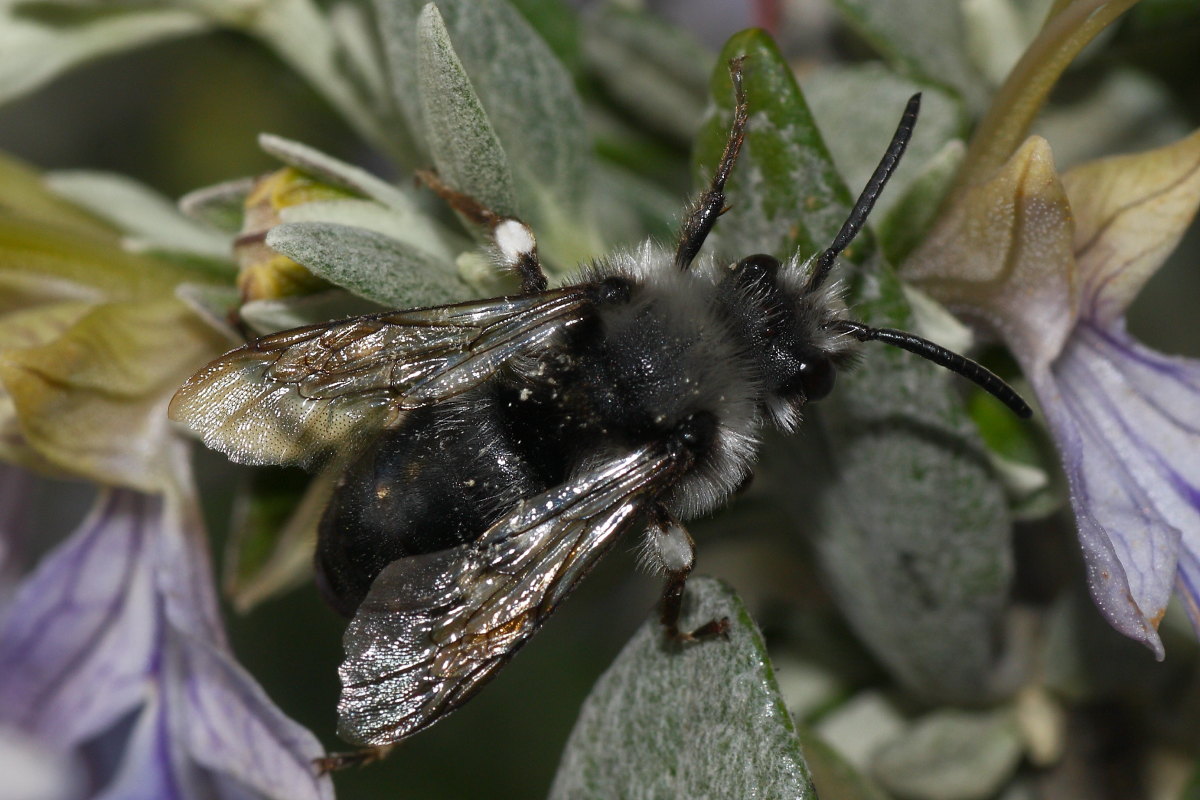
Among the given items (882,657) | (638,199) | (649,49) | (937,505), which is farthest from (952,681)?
(649,49)

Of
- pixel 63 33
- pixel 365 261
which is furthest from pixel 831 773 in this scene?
pixel 63 33

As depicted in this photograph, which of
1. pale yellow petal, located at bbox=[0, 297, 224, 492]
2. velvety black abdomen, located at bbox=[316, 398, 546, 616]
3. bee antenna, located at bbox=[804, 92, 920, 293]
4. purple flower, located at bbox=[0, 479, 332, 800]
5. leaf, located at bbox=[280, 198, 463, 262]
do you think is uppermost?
bee antenna, located at bbox=[804, 92, 920, 293]

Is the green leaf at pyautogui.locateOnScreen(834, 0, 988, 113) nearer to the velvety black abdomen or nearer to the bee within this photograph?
the bee

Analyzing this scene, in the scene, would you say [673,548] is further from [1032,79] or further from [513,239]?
[1032,79]

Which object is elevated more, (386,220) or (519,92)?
(519,92)

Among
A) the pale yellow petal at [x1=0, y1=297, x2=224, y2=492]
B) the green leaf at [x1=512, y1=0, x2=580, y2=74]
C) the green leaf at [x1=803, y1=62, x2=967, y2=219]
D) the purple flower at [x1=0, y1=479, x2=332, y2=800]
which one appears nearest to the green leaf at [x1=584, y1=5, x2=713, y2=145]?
the green leaf at [x1=512, y1=0, x2=580, y2=74]

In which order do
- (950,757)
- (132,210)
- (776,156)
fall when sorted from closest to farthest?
(776,156) < (950,757) < (132,210)

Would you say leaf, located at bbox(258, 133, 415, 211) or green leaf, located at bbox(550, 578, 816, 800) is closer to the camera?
green leaf, located at bbox(550, 578, 816, 800)
